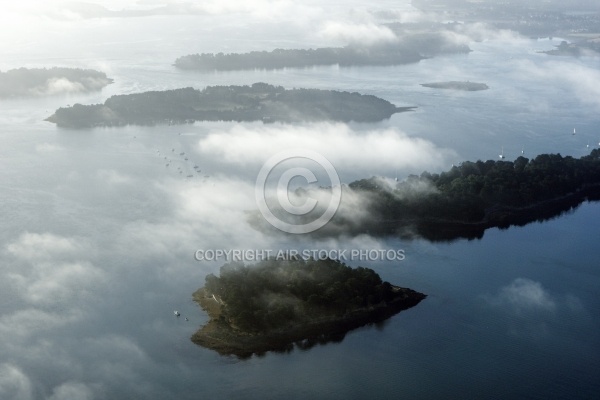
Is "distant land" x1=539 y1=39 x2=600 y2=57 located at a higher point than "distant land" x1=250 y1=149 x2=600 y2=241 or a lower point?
higher

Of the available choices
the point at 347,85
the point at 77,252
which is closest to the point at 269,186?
the point at 77,252

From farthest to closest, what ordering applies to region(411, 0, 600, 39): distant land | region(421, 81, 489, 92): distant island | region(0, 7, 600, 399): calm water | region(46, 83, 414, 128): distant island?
region(411, 0, 600, 39): distant land < region(421, 81, 489, 92): distant island < region(46, 83, 414, 128): distant island < region(0, 7, 600, 399): calm water

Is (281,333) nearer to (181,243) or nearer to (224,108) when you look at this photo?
(181,243)

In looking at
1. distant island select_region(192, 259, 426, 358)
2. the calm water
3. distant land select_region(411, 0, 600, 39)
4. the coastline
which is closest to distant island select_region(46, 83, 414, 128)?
the calm water

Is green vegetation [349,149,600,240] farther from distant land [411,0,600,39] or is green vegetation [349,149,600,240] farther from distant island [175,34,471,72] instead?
distant land [411,0,600,39]

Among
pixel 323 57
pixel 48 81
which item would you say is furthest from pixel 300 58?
pixel 48 81

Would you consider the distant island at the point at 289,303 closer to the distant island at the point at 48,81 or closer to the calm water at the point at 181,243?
the calm water at the point at 181,243
